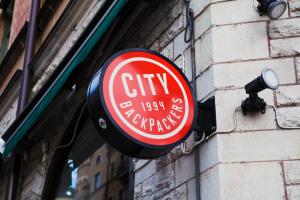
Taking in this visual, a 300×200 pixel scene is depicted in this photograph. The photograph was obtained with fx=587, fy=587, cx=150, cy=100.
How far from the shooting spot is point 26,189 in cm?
909

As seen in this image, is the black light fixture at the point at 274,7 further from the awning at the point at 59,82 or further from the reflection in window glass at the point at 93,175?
the reflection in window glass at the point at 93,175

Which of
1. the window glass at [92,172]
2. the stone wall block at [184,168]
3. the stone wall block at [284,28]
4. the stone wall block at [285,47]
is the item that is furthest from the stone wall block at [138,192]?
the stone wall block at [284,28]

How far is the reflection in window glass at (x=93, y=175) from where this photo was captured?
22.1ft

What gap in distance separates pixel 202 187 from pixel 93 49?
2.66 metres

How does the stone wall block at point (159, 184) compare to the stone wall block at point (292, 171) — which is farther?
the stone wall block at point (159, 184)

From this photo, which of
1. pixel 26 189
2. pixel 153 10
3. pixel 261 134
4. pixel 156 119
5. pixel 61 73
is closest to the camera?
pixel 156 119

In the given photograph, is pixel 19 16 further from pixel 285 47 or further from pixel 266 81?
pixel 266 81

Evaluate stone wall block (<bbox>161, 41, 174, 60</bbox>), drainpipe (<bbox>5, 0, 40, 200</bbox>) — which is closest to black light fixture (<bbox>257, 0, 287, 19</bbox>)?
stone wall block (<bbox>161, 41, 174, 60</bbox>)

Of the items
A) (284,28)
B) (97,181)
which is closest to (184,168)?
(284,28)

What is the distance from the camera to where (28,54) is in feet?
34.0

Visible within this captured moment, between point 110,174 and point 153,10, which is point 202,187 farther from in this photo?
point 153,10

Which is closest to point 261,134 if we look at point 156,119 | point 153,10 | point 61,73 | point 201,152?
point 201,152

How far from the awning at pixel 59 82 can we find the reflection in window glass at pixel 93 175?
721 mm

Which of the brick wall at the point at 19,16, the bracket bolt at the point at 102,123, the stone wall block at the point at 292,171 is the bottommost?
the stone wall block at the point at 292,171
